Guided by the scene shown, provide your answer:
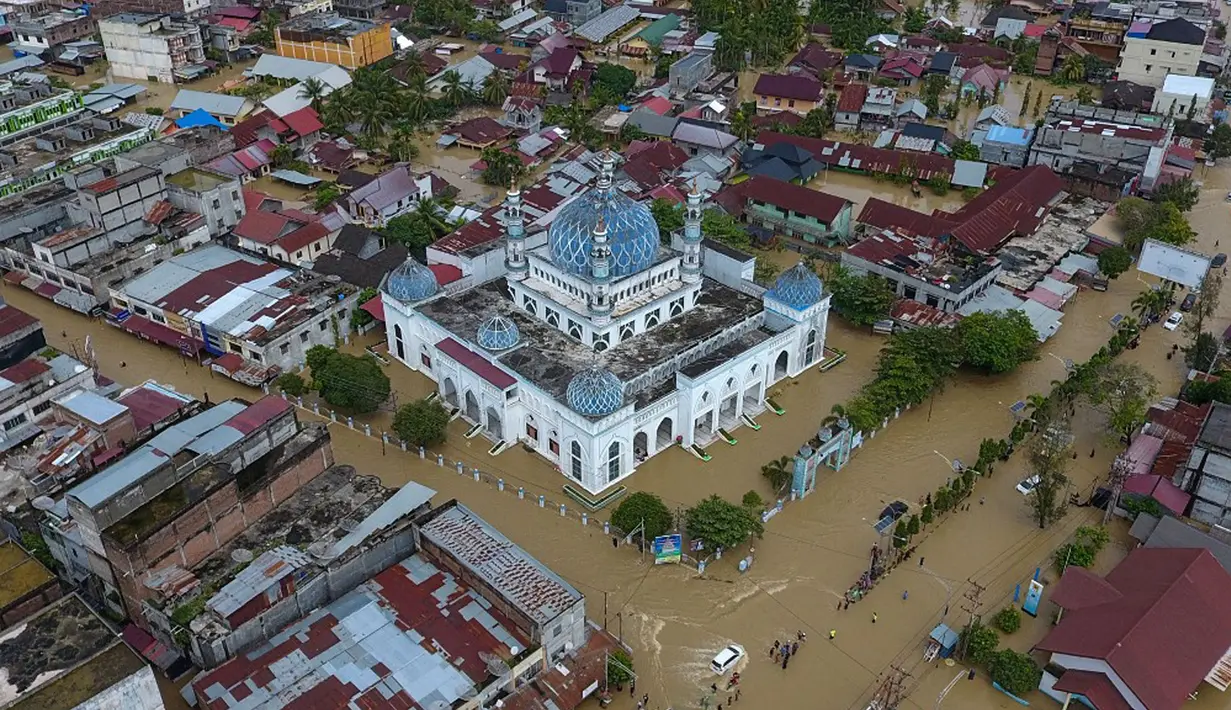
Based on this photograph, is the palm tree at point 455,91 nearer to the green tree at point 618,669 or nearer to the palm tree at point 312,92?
the palm tree at point 312,92

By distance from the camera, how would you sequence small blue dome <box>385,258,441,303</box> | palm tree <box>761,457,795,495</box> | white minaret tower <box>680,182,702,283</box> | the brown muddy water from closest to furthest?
the brown muddy water
palm tree <box>761,457,795,495</box>
white minaret tower <box>680,182,702,283</box>
small blue dome <box>385,258,441,303</box>

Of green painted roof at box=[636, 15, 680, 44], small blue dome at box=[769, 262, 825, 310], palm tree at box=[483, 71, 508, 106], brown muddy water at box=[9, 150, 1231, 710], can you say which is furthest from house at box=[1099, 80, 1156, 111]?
palm tree at box=[483, 71, 508, 106]

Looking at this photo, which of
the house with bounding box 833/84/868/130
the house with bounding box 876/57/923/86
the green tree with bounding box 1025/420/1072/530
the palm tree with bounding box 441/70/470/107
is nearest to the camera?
the green tree with bounding box 1025/420/1072/530

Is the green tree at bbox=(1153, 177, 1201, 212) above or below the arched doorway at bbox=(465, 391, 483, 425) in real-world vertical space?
above

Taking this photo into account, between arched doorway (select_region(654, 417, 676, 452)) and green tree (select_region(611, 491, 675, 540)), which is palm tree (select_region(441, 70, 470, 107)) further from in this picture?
green tree (select_region(611, 491, 675, 540))

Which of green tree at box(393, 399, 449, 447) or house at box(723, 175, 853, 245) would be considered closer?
green tree at box(393, 399, 449, 447)

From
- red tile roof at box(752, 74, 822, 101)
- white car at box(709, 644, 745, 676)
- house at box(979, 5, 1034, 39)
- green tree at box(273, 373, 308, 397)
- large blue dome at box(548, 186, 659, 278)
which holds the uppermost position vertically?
large blue dome at box(548, 186, 659, 278)

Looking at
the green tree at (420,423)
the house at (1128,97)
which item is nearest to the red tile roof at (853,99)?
the house at (1128,97)
